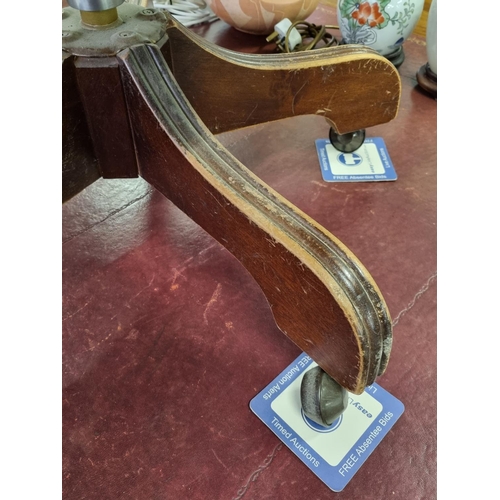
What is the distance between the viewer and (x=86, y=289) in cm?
73

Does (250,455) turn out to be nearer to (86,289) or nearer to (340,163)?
(86,289)

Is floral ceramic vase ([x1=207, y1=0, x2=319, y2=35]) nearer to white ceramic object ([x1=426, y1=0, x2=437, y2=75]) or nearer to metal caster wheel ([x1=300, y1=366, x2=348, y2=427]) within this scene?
white ceramic object ([x1=426, y1=0, x2=437, y2=75])

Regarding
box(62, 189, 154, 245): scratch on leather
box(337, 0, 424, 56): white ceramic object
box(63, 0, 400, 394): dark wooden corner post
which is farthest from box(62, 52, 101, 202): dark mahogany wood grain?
box(337, 0, 424, 56): white ceramic object

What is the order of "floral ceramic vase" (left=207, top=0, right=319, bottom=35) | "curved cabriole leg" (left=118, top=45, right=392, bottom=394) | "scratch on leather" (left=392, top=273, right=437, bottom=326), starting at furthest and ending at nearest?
"floral ceramic vase" (left=207, top=0, right=319, bottom=35)
"scratch on leather" (left=392, top=273, right=437, bottom=326)
"curved cabriole leg" (left=118, top=45, right=392, bottom=394)

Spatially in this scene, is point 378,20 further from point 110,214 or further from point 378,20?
point 110,214

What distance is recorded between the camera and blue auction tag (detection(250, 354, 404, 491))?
56 cm

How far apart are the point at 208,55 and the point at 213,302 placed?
342 mm

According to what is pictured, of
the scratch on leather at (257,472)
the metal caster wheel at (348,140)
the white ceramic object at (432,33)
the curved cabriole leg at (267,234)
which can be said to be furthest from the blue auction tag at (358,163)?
the scratch on leather at (257,472)

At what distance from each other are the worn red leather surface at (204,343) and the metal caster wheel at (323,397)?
63 mm

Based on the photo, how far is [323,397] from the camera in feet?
1.77

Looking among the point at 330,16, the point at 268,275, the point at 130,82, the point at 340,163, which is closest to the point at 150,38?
the point at 130,82

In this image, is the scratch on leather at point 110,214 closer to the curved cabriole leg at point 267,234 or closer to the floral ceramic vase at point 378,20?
the curved cabriole leg at point 267,234

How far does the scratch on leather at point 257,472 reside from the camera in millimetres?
542

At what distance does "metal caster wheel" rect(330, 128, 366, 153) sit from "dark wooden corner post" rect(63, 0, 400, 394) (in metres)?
0.07
